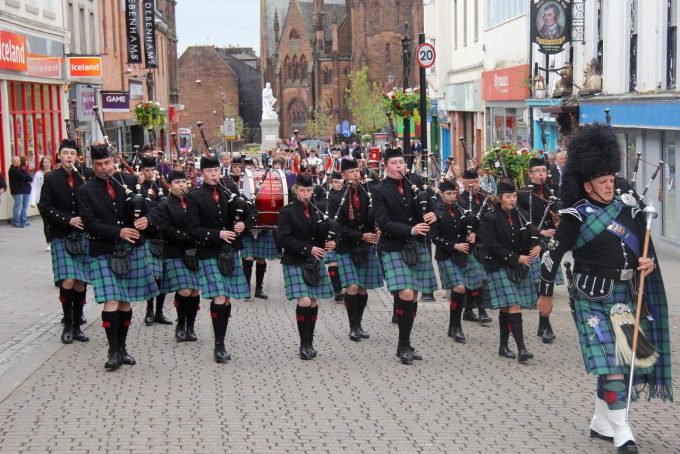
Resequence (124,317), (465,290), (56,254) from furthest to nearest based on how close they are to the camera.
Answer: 1. (465,290)
2. (56,254)
3. (124,317)

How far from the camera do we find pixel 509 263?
34.0 feet

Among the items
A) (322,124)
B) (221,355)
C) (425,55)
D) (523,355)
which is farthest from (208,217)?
(322,124)

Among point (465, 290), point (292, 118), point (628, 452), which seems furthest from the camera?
point (292, 118)

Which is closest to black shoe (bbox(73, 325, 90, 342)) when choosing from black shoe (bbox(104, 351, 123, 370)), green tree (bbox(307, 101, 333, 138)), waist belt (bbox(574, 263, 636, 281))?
black shoe (bbox(104, 351, 123, 370))

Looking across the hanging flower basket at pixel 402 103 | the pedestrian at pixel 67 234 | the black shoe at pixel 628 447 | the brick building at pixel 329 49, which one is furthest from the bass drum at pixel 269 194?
the brick building at pixel 329 49

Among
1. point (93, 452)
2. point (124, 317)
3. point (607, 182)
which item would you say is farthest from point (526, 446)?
point (124, 317)

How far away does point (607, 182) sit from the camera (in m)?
7.30

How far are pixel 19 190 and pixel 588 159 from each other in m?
20.7

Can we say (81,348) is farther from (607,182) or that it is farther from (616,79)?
(616,79)

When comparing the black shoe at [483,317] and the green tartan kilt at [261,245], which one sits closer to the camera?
the black shoe at [483,317]

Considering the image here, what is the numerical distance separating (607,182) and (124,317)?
4.72 m

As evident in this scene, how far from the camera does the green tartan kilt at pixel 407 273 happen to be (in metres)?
10.4

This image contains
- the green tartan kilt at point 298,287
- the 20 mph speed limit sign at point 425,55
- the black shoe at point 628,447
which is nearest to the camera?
the black shoe at point 628,447

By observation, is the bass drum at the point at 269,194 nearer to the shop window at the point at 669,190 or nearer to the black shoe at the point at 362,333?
the black shoe at the point at 362,333
